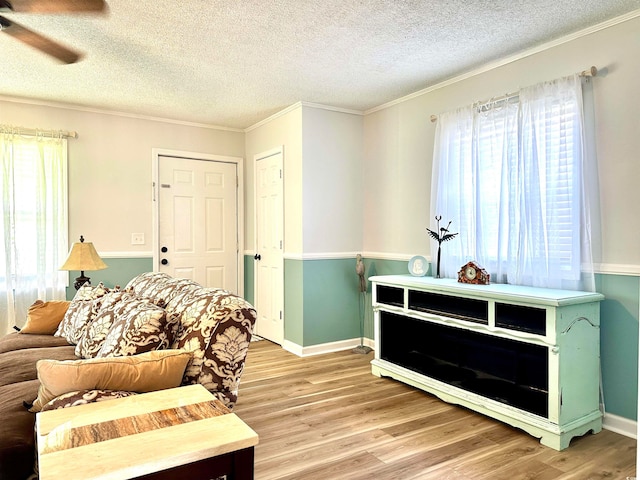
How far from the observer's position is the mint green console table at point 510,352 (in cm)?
259

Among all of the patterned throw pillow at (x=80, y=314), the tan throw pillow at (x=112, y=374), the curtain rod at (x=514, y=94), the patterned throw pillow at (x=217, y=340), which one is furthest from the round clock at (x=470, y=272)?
the patterned throw pillow at (x=80, y=314)

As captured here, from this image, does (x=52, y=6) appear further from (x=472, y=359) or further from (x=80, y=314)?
(x=472, y=359)

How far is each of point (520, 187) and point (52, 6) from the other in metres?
3.13

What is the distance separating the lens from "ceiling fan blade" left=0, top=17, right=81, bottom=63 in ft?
9.17

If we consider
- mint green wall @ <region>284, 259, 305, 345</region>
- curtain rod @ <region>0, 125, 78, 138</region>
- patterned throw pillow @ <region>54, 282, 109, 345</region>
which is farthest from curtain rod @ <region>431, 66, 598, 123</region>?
curtain rod @ <region>0, 125, 78, 138</region>

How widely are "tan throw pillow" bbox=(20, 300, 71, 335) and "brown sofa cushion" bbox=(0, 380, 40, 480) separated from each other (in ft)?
5.10

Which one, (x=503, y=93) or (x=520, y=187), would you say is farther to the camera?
(x=503, y=93)

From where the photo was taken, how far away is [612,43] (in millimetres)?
2814

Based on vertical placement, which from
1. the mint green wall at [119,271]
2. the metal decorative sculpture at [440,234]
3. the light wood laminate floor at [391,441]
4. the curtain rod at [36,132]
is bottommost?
the light wood laminate floor at [391,441]

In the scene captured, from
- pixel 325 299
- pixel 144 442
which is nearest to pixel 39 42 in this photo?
pixel 144 442

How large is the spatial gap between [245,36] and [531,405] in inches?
118

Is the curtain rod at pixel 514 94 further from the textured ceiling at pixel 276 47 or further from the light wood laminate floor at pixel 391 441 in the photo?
the light wood laminate floor at pixel 391 441

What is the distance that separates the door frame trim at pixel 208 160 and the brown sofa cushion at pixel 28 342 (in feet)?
6.43

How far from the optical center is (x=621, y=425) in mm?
2752
